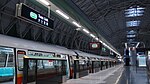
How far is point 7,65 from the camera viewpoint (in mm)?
9281

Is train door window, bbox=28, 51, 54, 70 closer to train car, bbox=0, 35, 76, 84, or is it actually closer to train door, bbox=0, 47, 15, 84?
train car, bbox=0, 35, 76, 84

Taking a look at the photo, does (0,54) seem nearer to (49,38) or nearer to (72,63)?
(72,63)

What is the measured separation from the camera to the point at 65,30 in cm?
3152

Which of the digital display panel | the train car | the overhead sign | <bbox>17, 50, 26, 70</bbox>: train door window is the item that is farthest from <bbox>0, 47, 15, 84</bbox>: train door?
the overhead sign

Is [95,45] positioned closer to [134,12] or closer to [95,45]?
[95,45]

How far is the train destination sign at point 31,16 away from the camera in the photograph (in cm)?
745

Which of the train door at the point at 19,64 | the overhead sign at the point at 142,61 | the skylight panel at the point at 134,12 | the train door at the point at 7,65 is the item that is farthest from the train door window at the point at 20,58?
the skylight panel at the point at 134,12

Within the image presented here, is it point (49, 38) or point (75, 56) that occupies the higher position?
point (49, 38)

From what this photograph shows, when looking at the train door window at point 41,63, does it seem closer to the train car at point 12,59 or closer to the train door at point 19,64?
the train car at point 12,59

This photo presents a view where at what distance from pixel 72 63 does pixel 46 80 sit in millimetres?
8843

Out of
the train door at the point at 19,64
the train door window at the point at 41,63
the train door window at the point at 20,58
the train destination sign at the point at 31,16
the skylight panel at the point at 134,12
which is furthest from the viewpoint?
the skylight panel at the point at 134,12

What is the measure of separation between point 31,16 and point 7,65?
2.54 metres

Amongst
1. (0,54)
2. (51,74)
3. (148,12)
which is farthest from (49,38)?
(148,12)

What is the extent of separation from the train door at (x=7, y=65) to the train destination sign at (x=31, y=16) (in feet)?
6.11
